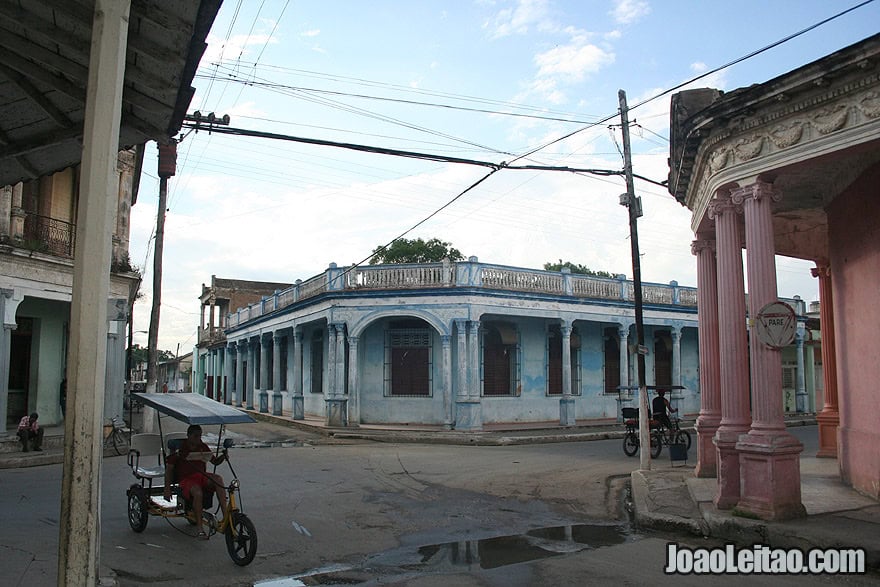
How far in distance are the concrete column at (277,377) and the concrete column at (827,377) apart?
71.8 feet

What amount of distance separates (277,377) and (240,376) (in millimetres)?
8864

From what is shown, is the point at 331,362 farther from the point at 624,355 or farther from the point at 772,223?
the point at 772,223

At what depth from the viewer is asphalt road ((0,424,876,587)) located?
249 inches

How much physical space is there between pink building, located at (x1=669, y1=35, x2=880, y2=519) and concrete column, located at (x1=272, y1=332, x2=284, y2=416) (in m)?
21.8

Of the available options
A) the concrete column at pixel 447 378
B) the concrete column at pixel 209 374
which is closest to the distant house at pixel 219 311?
the concrete column at pixel 209 374

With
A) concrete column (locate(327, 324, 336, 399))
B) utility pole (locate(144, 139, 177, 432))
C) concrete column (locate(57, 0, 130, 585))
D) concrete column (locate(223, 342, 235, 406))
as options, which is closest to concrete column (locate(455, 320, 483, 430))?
concrete column (locate(327, 324, 336, 399))

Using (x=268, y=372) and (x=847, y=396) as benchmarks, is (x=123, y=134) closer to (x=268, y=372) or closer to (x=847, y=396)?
(x=847, y=396)

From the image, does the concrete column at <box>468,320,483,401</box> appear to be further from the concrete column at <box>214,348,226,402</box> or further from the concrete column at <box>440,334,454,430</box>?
the concrete column at <box>214,348,226,402</box>

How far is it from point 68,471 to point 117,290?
617 inches

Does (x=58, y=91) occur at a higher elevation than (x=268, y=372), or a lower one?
higher

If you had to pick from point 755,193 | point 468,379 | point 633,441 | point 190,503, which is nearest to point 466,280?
point 468,379

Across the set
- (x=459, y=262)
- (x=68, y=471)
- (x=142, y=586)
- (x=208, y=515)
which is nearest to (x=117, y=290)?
(x=459, y=262)

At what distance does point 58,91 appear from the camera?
19.3 ft

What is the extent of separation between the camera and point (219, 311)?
49.9 m
